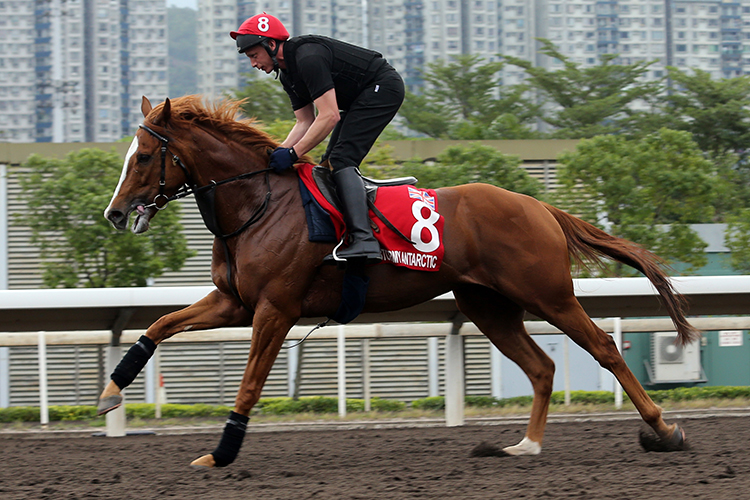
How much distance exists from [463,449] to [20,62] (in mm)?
98685

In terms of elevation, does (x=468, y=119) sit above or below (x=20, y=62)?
below

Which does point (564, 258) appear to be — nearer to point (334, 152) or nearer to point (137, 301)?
point (334, 152)

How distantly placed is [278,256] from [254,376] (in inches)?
26.4

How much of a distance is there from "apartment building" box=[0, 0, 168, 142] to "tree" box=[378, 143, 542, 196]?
76623mm

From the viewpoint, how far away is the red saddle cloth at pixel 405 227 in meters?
4.70

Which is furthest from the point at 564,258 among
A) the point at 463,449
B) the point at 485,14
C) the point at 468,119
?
the point at 485,14

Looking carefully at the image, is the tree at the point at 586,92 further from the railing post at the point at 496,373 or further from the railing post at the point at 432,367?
the railing post at the point at 432,367

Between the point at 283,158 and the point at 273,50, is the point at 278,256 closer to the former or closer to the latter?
the point at 283,158

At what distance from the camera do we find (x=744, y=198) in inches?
909

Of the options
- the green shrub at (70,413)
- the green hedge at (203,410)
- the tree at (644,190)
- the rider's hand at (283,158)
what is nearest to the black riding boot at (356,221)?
the rider's hand at (283,158)

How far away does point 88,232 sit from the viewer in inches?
487

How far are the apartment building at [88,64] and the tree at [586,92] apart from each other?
59.5 meters

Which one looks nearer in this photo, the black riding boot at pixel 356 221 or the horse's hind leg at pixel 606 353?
the black riding boot at pixel 356 221

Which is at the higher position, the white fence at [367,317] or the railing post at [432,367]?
the white fence at [367,317]
